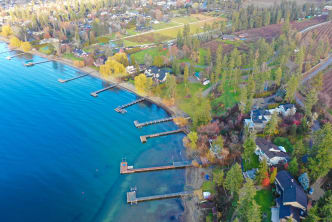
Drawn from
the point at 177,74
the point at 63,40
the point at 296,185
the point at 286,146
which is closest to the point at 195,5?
the point at 63,40

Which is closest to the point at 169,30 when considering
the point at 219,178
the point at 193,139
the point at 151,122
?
the point at 151,122

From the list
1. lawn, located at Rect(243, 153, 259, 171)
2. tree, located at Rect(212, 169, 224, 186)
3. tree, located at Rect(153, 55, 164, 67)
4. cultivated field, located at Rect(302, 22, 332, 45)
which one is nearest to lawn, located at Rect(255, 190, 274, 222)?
lawn, located at Rect(243, 153, 259, 171)

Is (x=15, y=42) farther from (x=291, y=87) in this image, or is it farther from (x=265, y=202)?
(x=265, y=202)

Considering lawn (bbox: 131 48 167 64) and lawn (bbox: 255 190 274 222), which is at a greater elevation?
lawn (bbox: 131 48 167 64)

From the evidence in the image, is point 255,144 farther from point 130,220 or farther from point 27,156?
point 27,156

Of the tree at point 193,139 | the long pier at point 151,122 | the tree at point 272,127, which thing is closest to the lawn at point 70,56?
the long pier at point 151,122

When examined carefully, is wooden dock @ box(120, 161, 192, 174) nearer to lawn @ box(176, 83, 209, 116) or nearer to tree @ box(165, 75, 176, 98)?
lawn @ box(176, 83, 209, 116)
